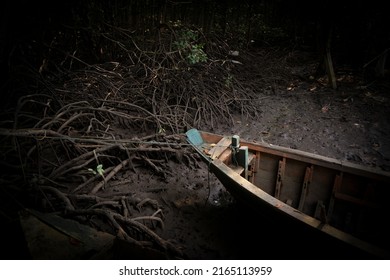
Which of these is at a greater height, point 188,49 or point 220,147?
point 188,49

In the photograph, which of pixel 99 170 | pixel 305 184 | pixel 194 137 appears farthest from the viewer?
pixel 99 170

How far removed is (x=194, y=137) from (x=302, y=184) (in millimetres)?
1464

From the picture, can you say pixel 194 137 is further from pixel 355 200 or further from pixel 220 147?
pixel 355 200

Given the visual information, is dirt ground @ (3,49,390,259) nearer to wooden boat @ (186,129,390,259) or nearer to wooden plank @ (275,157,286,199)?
wooden boat @ (186,129,390,259)

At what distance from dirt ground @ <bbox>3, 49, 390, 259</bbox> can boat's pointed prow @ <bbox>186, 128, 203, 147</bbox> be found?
49 cm

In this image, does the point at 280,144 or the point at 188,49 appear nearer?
the point at 280,144

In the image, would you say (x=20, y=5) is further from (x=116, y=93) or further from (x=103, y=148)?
(x=103, y=148)

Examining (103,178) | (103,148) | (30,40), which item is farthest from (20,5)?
(103,178)

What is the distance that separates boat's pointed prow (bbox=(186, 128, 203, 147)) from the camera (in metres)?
3.62

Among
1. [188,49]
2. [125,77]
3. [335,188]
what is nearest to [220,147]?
[335,188]

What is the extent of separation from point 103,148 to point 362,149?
4.25 metres

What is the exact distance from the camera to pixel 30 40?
18.8 feet

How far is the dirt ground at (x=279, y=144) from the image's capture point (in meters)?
3.18

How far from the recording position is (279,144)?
5211 mm
